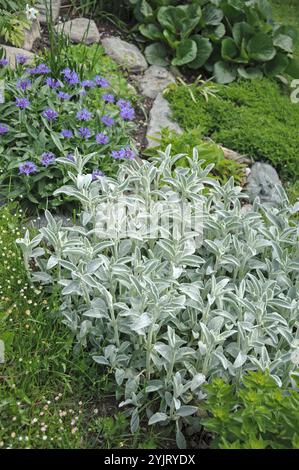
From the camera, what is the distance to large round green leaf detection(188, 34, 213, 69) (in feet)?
17.6

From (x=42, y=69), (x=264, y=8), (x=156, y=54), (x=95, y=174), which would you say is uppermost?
(x=264, y=8)

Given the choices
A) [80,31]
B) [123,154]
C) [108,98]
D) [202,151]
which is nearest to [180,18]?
[80,31]

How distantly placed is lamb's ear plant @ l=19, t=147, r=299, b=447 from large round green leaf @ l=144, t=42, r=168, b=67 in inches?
81.2

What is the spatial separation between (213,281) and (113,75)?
2411 mm

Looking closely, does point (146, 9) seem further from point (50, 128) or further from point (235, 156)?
point (50, 128)

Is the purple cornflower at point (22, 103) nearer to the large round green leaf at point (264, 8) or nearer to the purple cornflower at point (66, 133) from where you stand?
the purple cornflower at point (66, 133)

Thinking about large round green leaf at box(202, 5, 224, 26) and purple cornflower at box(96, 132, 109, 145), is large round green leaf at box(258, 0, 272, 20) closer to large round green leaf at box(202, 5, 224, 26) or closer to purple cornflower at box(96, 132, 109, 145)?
large round green leaf at box(202, 5, 224, 26)

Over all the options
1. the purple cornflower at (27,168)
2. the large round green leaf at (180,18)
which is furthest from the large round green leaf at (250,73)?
the purple cornflower at (27,168)

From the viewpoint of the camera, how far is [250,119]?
4.98 meters

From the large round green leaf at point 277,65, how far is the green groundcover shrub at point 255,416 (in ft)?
11.2

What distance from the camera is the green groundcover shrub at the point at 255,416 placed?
2.49 m

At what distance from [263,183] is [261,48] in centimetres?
146

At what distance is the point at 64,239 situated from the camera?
324 cm
